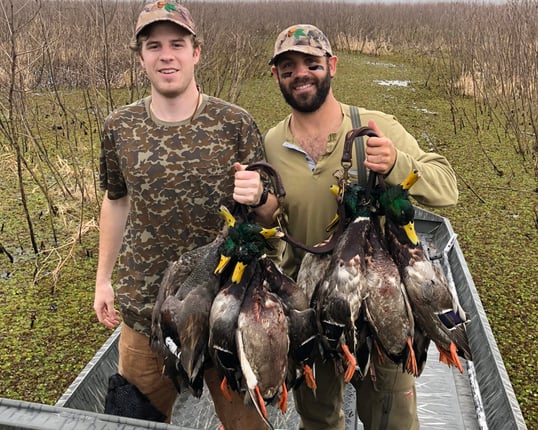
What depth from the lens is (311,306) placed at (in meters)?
1.68

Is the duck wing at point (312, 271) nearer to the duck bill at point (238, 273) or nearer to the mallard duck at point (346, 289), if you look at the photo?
the mallard duck at point (346, 289)

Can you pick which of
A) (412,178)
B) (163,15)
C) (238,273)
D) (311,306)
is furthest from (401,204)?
(163,15)

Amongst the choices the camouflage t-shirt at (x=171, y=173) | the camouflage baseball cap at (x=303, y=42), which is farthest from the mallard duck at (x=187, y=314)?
the camouflage baseball cap at (x=303, y=42)

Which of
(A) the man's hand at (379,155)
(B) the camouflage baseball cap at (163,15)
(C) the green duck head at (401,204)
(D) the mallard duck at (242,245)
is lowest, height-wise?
(D) the mallard duck at (242,245)

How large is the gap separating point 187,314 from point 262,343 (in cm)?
26

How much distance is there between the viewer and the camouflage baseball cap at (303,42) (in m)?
1.98

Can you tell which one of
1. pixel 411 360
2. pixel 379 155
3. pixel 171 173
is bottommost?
pixel 411 360

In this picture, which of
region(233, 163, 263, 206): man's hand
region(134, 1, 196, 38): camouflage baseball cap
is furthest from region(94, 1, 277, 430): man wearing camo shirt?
region(233, 163, 263, 206): man's hand

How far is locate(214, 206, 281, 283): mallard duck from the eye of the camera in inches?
59.8

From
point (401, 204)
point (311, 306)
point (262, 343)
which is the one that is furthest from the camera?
point (311, 306)

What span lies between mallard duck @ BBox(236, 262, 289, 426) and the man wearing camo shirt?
67cm

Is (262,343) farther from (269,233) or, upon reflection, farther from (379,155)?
(379,155)

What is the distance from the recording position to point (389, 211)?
1.61m

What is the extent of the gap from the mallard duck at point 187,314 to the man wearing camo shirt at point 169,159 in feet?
1.32
